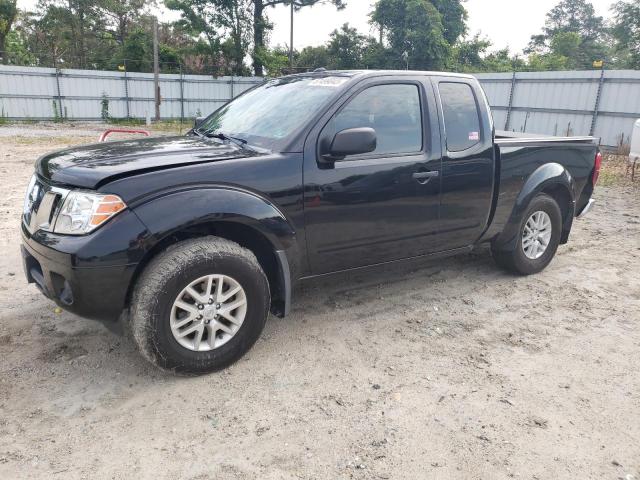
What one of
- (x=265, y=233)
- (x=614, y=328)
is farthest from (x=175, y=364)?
(x=614, y=328)

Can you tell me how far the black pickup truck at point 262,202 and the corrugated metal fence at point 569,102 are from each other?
39.6 feet

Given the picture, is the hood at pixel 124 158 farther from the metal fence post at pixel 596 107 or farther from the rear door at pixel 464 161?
the metal fence post at pixel 596 107

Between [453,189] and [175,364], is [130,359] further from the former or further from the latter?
[453,189]

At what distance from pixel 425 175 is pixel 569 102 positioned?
14462mm

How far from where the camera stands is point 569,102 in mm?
15914

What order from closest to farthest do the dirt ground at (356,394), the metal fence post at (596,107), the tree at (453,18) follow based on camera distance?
1. the dirt ground at (356,394)
2. the metal fence post at (596,107)
3. the tree at (453,18)

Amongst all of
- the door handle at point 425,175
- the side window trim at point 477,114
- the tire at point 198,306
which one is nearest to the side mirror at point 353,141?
the door handle at point 425,175

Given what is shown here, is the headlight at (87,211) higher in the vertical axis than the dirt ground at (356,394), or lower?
higher

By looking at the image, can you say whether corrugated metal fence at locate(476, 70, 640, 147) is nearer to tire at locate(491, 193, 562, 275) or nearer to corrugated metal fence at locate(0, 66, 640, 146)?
corrugated metal fence at locate(0, 66, 640, 146)

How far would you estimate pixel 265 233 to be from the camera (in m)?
3.15

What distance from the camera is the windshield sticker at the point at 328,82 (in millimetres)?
3611

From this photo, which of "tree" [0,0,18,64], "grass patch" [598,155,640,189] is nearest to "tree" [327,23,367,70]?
"tree" [0,0,18,64]

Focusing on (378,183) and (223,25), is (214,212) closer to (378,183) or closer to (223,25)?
(378,183)

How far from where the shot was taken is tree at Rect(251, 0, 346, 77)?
101 feet
